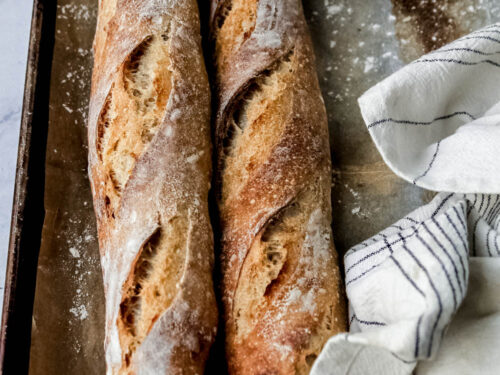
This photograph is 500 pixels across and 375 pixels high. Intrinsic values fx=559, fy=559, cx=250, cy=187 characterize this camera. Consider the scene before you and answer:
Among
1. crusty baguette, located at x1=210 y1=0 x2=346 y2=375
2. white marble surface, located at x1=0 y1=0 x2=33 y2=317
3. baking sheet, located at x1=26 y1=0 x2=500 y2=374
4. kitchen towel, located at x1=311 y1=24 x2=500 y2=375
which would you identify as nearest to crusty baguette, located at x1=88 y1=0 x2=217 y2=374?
crusty baguette, located at x1=210 y1=0 x2=346 y2=375

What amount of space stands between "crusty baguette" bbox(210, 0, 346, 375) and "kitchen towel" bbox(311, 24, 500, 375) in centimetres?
10

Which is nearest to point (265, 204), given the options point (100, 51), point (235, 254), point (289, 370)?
point (235, 254)

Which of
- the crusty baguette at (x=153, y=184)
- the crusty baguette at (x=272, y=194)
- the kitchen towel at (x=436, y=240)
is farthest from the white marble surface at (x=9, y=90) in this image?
the kitchen towel at (x=436, y=240)

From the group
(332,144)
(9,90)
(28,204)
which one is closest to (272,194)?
(332,144)

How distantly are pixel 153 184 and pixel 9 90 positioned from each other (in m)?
1.07

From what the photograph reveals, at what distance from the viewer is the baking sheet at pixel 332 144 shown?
1452 millimetres

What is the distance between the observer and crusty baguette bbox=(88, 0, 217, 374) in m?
1.17

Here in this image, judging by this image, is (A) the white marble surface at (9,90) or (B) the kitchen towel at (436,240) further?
(A) the white marble surface at (9,90)

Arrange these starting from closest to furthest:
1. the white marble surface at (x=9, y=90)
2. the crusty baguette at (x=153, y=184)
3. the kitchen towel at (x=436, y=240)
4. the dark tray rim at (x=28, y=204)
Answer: the kitchen towel at (x=436, y=240)
the crusty baguette at (x=153, y=184)
the dark tray rim at (x=28, y=204)
the white marble surface at (x=9, y=90)

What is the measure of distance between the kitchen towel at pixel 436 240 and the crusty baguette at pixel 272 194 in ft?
0.31

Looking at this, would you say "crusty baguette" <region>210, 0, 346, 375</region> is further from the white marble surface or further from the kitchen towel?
the white marble surface

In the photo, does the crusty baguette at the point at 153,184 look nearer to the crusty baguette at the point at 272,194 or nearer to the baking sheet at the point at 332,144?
the crusty baguette at the point at 272,194

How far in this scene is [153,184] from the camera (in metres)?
1.26

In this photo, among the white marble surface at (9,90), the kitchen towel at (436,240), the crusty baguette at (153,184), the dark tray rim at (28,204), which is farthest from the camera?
the white marble surface at (9,90)
